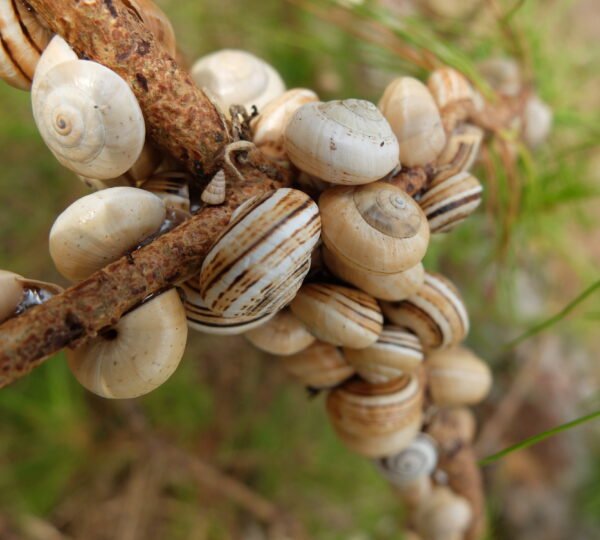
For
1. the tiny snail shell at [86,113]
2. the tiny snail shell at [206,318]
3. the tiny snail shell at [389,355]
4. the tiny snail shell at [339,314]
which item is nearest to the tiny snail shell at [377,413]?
the tiny snail shell at [389,355]

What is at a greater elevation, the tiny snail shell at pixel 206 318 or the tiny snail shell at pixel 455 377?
the tiny snail shell at pixel 206 318

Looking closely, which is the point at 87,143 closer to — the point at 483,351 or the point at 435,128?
the point at 435,128

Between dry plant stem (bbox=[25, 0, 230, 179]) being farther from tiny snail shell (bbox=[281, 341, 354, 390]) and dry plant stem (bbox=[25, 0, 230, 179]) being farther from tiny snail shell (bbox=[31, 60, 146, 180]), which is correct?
tiny snail shell (bbox=[281, 341, 354, 390])

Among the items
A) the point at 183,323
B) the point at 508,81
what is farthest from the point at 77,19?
the point at 508,81

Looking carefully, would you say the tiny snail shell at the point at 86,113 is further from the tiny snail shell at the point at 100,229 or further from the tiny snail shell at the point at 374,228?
the tiny snail shell at the point at 374,228

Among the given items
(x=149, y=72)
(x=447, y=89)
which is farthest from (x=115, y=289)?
(x=447, y=89)
